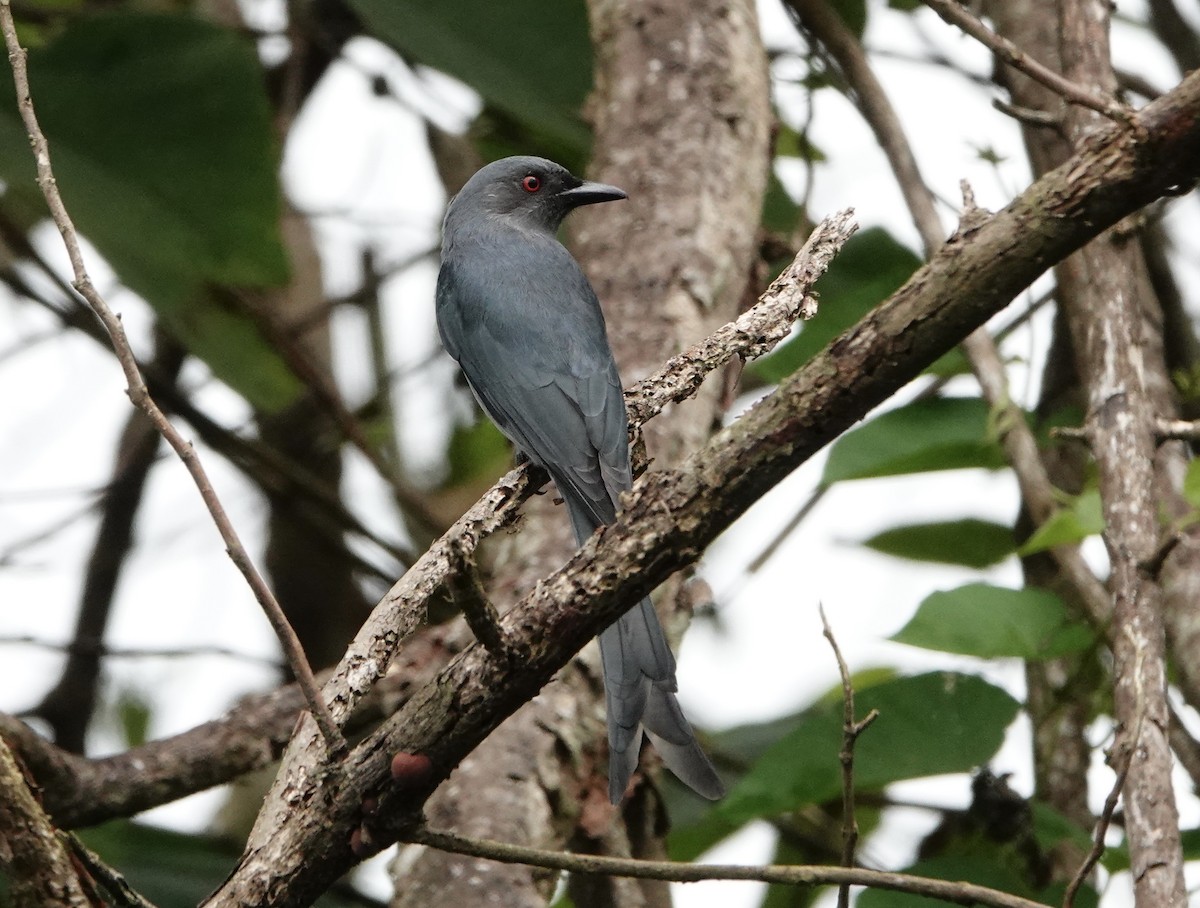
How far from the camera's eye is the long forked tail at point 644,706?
8.04ft

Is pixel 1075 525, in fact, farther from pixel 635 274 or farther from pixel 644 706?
pixel 635 274

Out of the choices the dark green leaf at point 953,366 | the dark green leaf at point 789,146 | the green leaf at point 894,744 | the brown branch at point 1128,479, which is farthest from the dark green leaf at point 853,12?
the green leaf at point 894,744

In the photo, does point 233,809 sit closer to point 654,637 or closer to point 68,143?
point 68,143

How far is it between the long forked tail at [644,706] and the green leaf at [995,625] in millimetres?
564

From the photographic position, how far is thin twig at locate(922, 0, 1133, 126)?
2014 mm

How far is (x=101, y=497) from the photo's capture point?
555cm

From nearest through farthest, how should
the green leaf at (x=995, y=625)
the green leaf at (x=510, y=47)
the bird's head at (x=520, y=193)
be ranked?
1. the green leaf at (x=995, y=625)
2. the green leaf at (x=510, y=47)
3. the bird's head at (x=520, y=193)

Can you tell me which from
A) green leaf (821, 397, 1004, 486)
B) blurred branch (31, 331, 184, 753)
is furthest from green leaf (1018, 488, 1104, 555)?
blurred branch (31, 331, 184, 753)

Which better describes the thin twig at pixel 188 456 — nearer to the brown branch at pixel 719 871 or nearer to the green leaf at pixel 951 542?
the brown branch at pixel 719 871

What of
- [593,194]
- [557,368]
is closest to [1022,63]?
[557,368]

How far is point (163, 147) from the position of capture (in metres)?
4.48

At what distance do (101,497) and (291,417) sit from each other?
833 mm

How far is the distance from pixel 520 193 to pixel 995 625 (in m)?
2.35

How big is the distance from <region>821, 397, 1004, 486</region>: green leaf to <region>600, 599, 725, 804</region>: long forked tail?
110 centimetres
